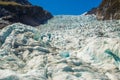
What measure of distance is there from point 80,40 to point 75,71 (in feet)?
30.4

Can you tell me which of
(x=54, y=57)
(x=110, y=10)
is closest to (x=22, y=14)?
(x=110, y=10)

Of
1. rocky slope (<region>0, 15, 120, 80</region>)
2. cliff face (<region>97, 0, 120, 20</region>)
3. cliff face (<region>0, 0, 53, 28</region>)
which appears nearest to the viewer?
rocky slope (<region>0, 15, 120, 80</region>)

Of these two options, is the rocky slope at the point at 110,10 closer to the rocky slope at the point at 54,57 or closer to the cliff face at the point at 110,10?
the cliff face at the point at 110,10

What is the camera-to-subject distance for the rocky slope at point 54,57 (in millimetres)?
24078

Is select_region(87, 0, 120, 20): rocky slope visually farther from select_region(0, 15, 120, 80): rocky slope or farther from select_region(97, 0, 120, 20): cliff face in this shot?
select_region(0, 15, 120, 80): rocky slope

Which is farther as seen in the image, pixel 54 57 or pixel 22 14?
pixel 22 14

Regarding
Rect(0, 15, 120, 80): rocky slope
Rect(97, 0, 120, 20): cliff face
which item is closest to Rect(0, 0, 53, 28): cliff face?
Rect(97, 0, 120, 20): cliff face

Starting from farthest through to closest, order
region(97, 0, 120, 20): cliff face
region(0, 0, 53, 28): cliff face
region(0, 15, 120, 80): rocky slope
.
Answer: region(0, 0, 53, 28): cliff face
region(97, 0, 120, 20): cliff face
region(0, 15, 120, 80): rocky slope

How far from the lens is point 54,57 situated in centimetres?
2769

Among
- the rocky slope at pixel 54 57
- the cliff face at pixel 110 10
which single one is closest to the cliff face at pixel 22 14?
the cliff face at pixel 110 10

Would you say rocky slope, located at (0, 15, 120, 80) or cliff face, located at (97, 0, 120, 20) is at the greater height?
cliff face, located at (97, 0, 120, 20)

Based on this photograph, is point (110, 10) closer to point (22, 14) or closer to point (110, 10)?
point (110, 10)

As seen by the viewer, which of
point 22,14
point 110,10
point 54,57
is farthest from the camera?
point 22,14

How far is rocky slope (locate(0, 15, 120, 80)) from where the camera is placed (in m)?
24.1
